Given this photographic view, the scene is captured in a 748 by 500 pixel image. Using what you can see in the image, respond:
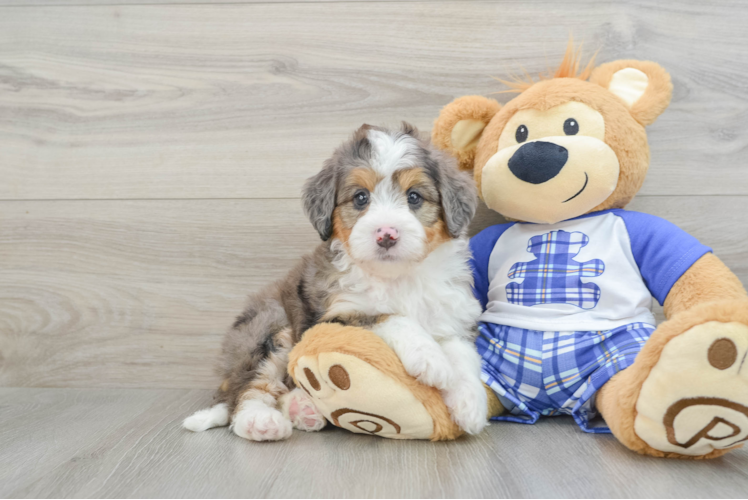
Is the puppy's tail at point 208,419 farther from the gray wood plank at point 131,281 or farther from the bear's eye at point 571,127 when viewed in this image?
the bear's eye at point 571,127

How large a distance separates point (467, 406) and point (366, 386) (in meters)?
0.29

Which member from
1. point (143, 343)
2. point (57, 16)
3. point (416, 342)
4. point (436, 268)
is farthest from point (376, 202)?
point (57, 16)

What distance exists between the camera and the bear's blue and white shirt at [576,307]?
5.47 feet

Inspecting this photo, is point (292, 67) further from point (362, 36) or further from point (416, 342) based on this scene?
point (416, 342)

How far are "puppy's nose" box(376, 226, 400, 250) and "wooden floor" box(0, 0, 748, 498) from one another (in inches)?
30.5

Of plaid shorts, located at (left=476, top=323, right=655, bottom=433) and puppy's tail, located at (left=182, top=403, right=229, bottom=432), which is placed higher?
plaid shorts, located at (left=476, top=323, right=655, bottom=433)

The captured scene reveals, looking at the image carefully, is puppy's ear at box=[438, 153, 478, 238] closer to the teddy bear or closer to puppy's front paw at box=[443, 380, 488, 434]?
the teddy bear

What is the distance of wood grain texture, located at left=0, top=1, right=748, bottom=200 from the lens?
2133 millimetres

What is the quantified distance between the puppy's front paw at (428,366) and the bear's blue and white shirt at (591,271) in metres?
0.39

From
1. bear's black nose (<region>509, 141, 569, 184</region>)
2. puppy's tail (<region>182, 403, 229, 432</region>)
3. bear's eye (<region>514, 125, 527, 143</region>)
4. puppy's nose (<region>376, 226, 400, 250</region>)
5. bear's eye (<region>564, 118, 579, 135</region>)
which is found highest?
bear's eye (<region>564, 118, 579, 135</region>)

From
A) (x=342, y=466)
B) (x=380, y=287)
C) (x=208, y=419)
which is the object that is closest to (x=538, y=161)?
(x=380, y=287)

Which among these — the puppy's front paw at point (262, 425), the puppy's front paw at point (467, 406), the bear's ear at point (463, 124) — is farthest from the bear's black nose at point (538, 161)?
the puppy's front paw at point (262, 425)

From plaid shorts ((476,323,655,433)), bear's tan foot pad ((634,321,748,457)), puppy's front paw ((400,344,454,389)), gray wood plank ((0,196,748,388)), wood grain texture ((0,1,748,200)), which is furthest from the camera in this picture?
gray wood plank ((0,196,748,388))

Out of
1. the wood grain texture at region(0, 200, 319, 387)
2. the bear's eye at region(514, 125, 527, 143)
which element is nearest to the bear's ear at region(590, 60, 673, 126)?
the bear's eye at region(514, 125, 527, 143)
